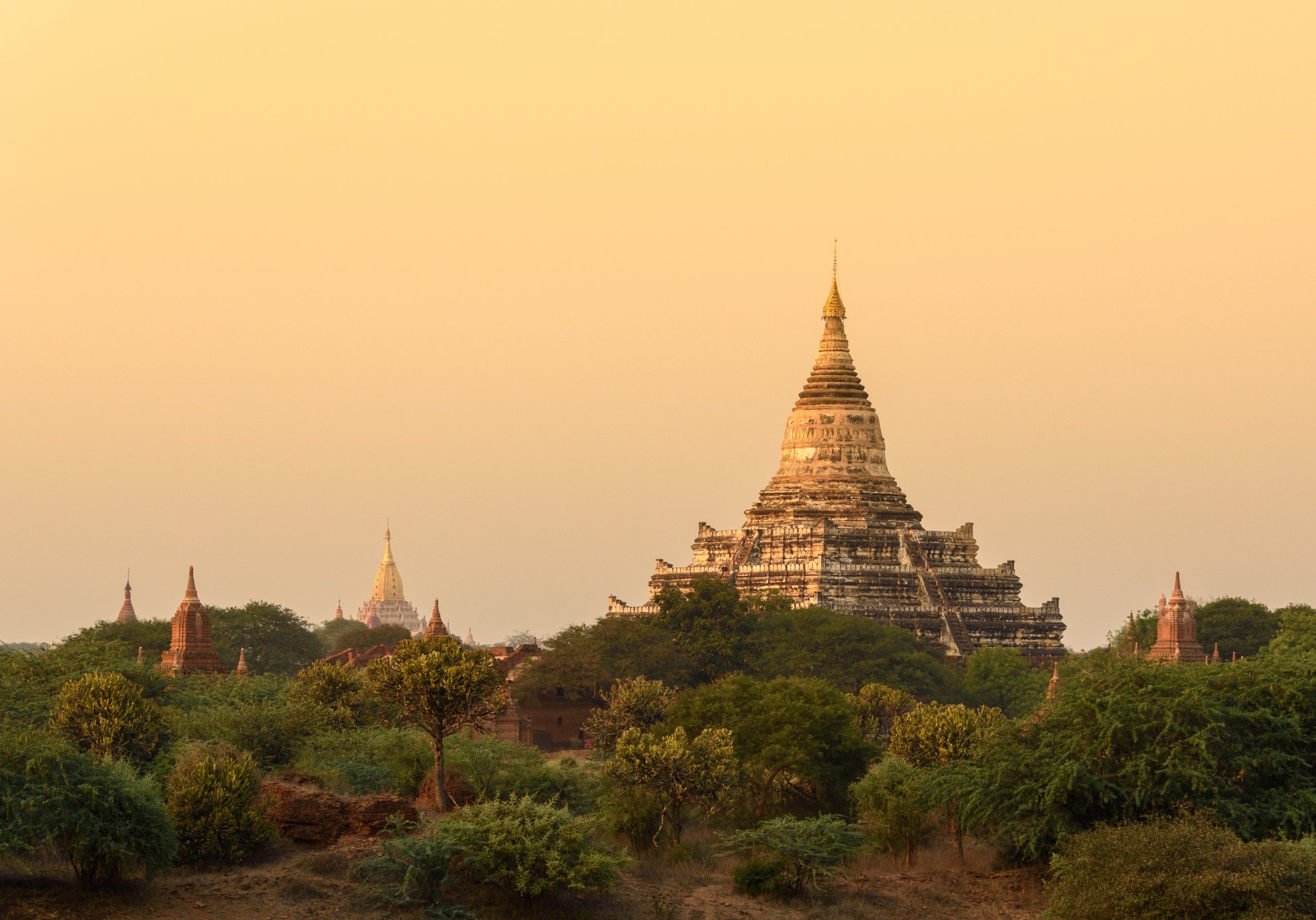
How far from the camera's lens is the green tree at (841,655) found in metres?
88.2

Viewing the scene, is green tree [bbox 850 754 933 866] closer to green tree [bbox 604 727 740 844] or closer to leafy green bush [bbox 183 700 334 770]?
green tree [bbox 604 727 740 844]

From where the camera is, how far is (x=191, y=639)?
8338 centimetres

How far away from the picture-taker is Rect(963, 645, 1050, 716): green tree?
9175cm

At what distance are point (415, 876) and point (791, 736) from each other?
51.0 ft

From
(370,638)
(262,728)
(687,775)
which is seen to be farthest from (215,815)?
(370,638)

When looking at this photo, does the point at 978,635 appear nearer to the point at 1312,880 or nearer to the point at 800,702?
the point at 800,702

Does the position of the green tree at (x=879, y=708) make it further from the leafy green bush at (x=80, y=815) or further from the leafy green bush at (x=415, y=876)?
the leafy green bush at (x=80, y=815)

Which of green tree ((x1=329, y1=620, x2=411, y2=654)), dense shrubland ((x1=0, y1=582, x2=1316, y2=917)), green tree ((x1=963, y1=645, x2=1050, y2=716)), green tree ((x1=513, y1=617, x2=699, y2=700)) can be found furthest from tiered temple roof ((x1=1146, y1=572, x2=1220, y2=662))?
green tree ((x1=329, y1=620, x2=411, y2=654))

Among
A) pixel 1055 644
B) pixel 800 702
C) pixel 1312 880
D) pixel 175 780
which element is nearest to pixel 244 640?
pixel 1055 644

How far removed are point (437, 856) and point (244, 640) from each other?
68251 millimetres

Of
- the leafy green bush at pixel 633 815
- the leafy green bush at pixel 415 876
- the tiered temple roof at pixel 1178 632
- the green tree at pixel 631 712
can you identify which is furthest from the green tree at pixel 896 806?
the tiered temple roof at pixel 1178 632

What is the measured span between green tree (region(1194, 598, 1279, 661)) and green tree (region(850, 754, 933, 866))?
154 feet

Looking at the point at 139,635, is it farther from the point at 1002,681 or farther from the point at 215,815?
the point at 215,815

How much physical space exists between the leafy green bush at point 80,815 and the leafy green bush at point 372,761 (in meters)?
7.91
